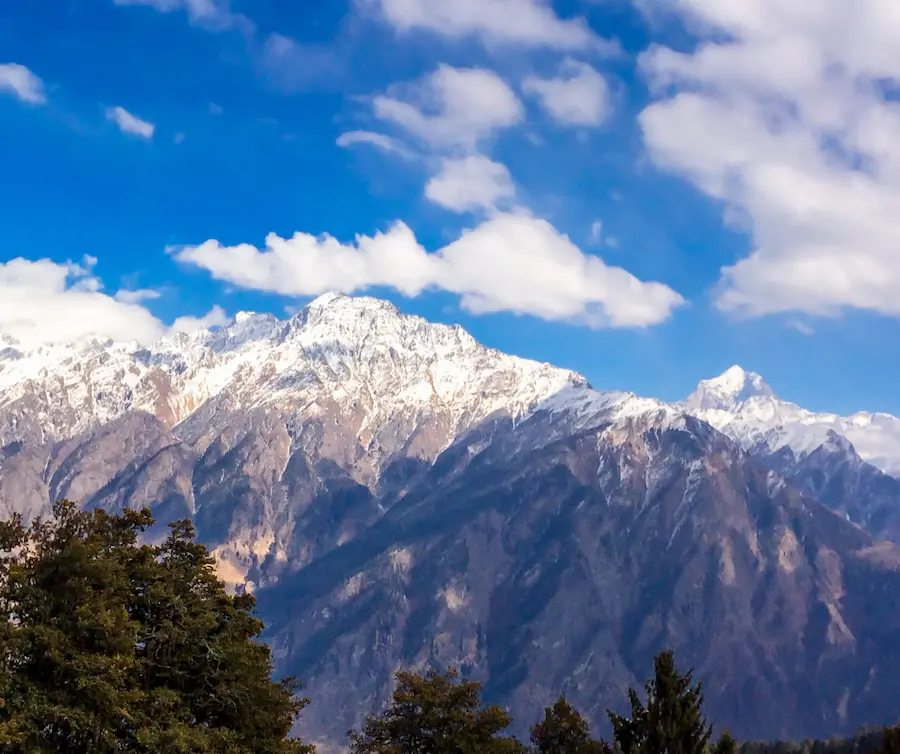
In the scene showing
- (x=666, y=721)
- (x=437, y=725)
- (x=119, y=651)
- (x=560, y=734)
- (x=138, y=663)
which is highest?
(x=666, y=721)

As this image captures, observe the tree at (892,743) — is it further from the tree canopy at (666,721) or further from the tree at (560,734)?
the tree at (560,734)

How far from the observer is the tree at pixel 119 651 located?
47875mm

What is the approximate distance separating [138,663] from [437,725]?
2815cm

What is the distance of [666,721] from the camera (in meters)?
53.4

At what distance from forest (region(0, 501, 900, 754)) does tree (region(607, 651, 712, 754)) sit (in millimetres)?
71

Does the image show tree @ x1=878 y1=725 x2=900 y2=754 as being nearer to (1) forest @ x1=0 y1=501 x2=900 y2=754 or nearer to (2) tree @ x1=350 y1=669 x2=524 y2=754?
(1) forest @ x1=0 y1=501 x2=900 y2=754

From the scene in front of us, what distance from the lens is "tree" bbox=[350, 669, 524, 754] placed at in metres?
71.6

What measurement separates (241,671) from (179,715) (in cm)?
566

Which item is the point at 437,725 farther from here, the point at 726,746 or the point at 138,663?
the point at 138,663

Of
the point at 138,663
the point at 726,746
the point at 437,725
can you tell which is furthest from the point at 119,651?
the point at 726,746

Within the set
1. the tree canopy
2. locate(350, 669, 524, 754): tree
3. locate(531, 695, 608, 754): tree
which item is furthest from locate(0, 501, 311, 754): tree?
locate(531, 695, 608, 754): tree

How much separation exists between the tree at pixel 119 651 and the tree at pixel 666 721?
71.3 feet

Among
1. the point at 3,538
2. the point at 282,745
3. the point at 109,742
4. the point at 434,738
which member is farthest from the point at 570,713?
the point at 3,538

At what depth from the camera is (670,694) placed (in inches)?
2119
